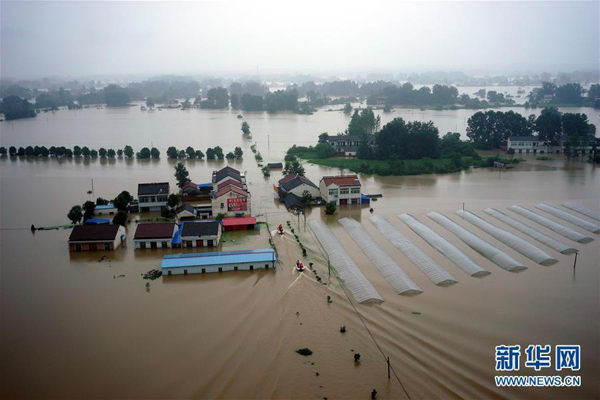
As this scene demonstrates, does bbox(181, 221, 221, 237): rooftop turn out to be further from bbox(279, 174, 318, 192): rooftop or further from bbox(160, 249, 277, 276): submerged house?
bbox(279, 174, 318, 192): rooftop

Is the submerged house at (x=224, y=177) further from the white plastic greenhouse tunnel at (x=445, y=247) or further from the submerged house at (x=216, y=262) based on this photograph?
the white plastic greenhouse tunnel at (x=445, y=247)

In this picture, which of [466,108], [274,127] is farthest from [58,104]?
[466,108]

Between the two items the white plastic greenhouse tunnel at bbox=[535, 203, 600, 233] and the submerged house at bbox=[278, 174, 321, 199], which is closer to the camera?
the white plastic greenhouse tunnel at bbox=[535, 203, 600, 233]

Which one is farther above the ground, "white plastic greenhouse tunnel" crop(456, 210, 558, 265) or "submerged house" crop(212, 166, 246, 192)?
"submerged house" crop(212, 166, 246, 192)

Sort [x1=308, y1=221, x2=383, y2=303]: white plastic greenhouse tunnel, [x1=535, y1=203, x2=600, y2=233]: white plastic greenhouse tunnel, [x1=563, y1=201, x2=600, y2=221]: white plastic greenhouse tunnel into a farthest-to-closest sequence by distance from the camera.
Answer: [x1=563, y1=201, x2=600, y2=221]: white plastic greenhouse tunnel → [x1=535, y1=203, x2=600, y2=233]: white plastic greenhouse tunnel → [x1=308, y1=221, x2=383, y2=303]: white plastic greenhouse tunnel

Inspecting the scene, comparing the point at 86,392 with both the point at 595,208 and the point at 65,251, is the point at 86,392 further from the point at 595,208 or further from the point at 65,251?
the point at 595,208

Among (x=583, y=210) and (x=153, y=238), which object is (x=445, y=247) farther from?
(x=153, y=238)

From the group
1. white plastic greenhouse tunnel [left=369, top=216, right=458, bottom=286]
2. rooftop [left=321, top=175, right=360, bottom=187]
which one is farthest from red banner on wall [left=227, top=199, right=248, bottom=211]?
white plastic greenhouse tunnel [left=369, top=216, right=458, bottom=286]

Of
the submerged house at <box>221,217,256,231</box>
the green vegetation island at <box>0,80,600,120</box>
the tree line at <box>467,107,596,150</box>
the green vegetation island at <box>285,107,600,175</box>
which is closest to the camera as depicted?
the submerged house at <box>221,217,256,231</box>

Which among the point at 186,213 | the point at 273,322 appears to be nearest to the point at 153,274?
the point at 273,322
